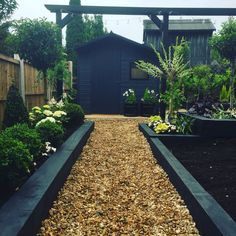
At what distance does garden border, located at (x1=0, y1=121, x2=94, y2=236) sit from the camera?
114 inches

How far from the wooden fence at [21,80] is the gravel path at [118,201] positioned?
2.88 m

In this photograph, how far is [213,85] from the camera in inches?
769

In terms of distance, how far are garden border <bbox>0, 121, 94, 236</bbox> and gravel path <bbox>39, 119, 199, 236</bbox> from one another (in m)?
0.19

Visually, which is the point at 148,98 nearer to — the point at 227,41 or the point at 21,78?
the point at 227,41

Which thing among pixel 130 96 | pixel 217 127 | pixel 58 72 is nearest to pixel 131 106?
pixel 130 96

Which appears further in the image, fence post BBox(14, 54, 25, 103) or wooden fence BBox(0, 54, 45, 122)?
fence post BBox(14, 54, 25, 103)

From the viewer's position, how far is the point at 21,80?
10250 millimetres

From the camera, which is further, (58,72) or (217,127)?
(58,72)

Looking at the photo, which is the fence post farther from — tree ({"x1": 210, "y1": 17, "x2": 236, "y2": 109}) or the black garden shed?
the black garden shed

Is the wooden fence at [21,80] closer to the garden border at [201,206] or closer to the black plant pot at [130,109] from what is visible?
the garden border at [201,206]

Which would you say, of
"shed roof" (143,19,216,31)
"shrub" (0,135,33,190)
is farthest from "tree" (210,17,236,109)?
"shed roof" (143,19,216,31)

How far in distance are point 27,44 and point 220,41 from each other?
295 inches

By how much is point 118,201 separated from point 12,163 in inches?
65.4

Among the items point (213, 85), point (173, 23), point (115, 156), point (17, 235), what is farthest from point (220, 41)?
point (173, 23)
